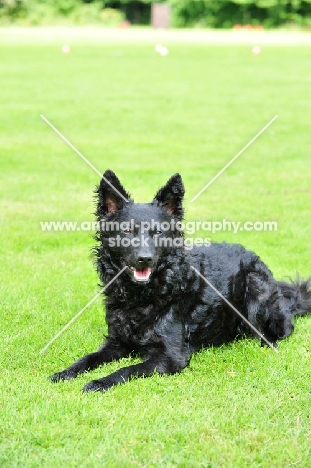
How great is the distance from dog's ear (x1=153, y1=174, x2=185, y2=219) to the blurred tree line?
2404 inches

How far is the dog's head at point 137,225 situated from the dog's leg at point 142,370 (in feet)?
2.12

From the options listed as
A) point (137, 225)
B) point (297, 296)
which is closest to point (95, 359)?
point (137, 225)

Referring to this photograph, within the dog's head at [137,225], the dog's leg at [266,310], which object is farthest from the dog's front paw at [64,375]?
the dog's leg at [266,310]

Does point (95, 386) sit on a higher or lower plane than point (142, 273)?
lower

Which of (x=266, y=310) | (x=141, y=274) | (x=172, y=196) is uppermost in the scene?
(x=172, y=196)

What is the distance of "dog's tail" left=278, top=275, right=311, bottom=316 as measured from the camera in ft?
22.3

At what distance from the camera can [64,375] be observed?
527cm

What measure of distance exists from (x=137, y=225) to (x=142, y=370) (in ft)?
3.77

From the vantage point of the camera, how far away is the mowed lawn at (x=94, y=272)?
14.1 feet

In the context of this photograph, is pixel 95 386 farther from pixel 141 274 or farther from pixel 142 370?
pixel 141 274

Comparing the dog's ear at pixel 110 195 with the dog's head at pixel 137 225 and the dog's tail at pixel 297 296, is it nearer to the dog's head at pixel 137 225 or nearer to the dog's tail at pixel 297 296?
the dog's head at pixel 137 225

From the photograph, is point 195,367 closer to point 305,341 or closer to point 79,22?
point 305,341

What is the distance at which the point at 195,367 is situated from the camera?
18.3 feet

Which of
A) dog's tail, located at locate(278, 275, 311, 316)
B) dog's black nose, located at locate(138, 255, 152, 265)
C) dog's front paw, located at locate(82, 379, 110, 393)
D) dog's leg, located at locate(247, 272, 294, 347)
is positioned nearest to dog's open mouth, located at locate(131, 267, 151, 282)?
dog's black nose, located at locate(138, 255, 152, 265)
